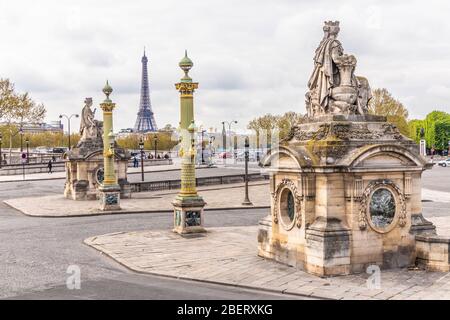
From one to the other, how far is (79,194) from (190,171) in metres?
15.8

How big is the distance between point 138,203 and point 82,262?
658 inches

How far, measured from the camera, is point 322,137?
584 inches

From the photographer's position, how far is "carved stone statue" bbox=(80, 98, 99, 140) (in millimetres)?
36906

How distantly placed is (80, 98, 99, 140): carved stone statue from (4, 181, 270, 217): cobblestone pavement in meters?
4.46

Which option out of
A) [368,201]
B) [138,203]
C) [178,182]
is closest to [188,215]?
[368,201]

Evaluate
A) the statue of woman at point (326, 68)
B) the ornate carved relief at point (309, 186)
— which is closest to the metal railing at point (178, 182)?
the statue of woman at point (326, 68)

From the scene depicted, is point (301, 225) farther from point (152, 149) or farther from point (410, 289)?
point (152, 149)

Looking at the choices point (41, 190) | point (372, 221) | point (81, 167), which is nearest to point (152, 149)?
point (41, 190)

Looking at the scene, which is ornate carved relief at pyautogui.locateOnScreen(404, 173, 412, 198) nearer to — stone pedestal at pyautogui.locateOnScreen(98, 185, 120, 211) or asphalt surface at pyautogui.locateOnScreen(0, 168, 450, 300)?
asphalt surface at pyautogui.locateOnScreen(0, 168, 450, 300)

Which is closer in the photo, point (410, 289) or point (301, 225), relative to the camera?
point (410, 289)

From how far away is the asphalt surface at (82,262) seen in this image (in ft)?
42.0

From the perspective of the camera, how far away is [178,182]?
43.7 metres
